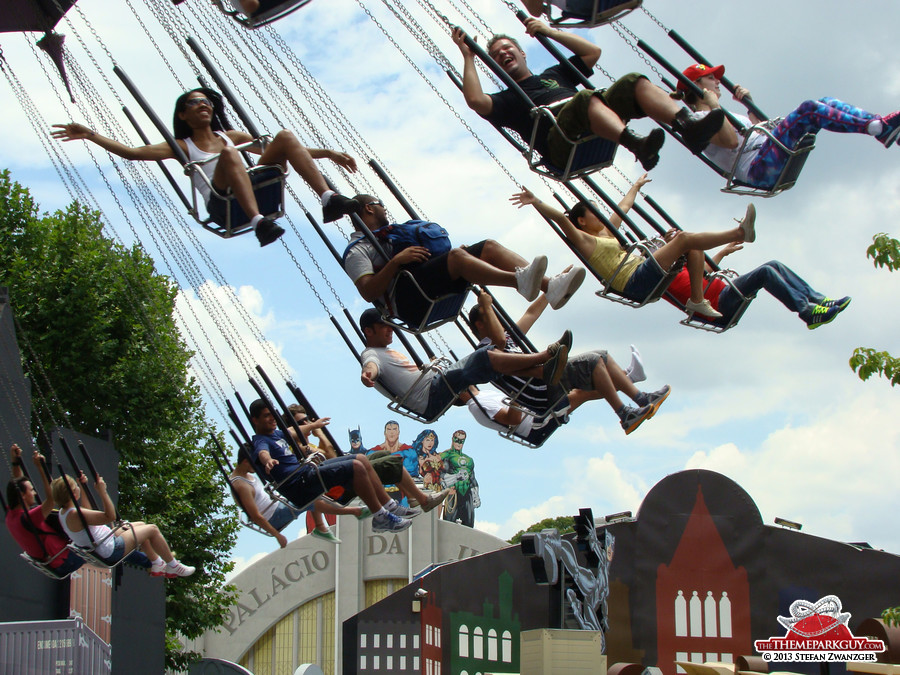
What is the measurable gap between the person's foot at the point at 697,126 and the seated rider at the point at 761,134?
6 cm

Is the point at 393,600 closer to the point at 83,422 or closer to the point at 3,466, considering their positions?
the point at 83,422

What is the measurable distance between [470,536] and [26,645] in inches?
869

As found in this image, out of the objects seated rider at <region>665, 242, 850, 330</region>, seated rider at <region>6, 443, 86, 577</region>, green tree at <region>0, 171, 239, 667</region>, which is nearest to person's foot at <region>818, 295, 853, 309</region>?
seated rider at <region>665, 242, 850, 330</region>

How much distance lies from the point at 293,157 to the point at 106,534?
494 cm

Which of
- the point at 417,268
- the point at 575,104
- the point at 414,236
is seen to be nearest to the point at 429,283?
the point at 417,268

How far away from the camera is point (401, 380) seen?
1056cm

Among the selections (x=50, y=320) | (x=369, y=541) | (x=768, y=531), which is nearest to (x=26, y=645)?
(x=50, y=320)

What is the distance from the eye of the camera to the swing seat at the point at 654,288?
9.16 metres

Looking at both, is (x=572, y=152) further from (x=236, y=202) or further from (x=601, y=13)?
(x=236, y=202)

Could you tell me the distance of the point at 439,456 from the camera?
36.4 metres

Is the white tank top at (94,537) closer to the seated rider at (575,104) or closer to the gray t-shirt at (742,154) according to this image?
the seated rider at (575,104)

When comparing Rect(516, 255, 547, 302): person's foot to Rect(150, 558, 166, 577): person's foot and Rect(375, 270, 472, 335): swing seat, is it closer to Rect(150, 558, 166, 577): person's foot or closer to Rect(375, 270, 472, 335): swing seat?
Rect(375, 270, 472, 335): swing seat

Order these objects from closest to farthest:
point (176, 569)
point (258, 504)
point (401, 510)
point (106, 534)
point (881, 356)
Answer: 1. point (881, 356)
2. point (401, 510)
3. point (258, 504)
4. point (106, 534)
5. point (176, 569)
